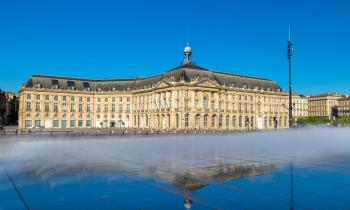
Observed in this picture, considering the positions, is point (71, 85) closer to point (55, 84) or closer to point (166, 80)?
point (55, 84)

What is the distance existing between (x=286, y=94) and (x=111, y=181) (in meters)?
120

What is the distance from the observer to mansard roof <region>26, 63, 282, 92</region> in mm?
95250

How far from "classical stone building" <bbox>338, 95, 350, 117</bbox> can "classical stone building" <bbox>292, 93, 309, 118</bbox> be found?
56.9 ft

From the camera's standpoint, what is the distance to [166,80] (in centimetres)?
9606

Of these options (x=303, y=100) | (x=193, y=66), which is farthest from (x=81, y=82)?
(x=303, y=100)

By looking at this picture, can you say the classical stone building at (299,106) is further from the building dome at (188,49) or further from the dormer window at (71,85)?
the dormer window at (71,85)

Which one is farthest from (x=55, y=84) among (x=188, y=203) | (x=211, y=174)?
(x=188, y=203)

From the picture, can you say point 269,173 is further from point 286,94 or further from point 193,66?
point 286,94

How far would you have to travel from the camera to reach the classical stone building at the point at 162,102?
92.8 metres

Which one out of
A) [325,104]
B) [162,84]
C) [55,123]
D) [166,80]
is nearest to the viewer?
[166,80]

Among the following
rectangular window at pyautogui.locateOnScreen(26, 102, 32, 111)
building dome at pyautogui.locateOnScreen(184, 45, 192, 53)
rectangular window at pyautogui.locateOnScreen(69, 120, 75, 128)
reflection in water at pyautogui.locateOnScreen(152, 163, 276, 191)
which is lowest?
reflection in water at pyautogui.locateOnScreen(152, 163, 276, 191)

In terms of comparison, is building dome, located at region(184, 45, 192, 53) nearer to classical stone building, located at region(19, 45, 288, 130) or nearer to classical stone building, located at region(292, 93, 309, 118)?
classical stone building, located at region(19, 45, 288, 130)

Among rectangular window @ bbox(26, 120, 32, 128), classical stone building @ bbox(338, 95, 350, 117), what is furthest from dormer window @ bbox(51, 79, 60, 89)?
classical stone building @ bbox(338, 95, 350, 117)

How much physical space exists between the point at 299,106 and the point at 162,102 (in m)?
115
